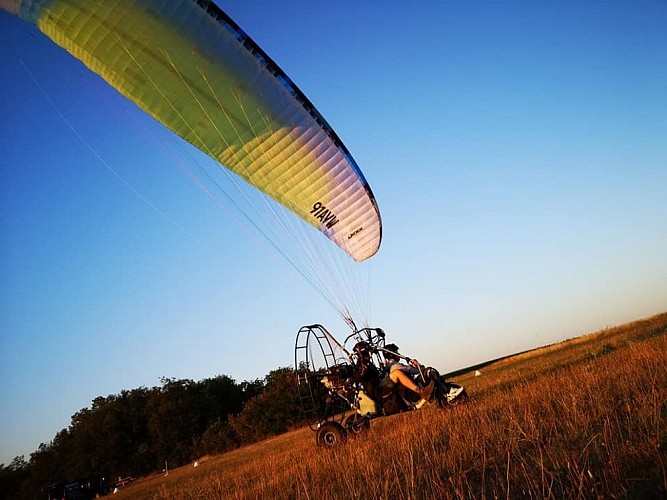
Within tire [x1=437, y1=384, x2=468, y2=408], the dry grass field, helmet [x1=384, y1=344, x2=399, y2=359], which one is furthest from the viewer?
helmet [x1=384, y1=344, x2=399, y2=359]

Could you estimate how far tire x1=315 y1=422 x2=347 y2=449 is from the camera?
6883 mm

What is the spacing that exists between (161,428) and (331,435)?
41010 millimetres

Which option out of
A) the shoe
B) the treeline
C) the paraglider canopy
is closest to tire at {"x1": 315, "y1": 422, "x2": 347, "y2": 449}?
the shoe

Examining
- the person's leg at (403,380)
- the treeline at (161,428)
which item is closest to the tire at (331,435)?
the person's leg at (403,380)

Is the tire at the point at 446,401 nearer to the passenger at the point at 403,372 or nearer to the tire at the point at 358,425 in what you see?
the passenger at the point at 403,372

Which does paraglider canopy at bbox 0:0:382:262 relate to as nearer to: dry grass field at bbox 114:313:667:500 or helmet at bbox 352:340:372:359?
helmet at bbox 352:340:372:359

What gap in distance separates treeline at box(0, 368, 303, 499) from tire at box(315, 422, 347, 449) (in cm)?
2569

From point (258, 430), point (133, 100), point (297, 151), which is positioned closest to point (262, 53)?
point (297, 151)

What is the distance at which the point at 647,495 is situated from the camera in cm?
168

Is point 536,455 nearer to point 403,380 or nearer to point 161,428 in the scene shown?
point 403,380

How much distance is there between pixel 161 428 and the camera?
4162 centimetres

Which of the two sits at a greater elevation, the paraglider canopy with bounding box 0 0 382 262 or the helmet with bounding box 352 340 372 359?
the paraglider canopy with bounding box 0 0 382 262

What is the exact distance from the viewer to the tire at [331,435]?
688cm

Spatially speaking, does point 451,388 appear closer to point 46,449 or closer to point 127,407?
point 127,407
